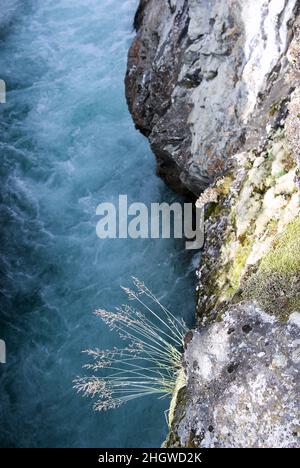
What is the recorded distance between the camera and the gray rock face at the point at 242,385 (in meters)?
3.09

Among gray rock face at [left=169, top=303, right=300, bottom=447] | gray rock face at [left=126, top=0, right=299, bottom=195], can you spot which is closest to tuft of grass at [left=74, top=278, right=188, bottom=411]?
gray rock face at [left=169, top=303, right=300, bottom=447]

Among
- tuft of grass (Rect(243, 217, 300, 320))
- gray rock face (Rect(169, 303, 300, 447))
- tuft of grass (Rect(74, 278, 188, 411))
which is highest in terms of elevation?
tuft of grass (Rect(243, 217, 300, 320))

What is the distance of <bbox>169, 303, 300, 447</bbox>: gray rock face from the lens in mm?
3090

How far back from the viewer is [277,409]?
122 inches

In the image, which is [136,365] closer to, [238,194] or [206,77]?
[238,194]

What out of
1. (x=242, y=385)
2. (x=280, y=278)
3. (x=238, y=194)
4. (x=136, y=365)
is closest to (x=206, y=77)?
(x=238, y=194)

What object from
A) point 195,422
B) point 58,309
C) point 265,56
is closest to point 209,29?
point 265,56

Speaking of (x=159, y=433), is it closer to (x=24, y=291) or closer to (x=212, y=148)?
(x=24, y=291)

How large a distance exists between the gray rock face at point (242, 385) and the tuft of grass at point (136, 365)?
0.45 meters

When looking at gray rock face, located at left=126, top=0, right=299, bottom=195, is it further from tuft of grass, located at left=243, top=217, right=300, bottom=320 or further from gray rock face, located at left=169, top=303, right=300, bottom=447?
gray rock face, located at left=169, top=303, right=300, bottom=447

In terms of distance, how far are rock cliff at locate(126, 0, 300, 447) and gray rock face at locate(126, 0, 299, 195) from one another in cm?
2

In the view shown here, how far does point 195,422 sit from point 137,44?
296 inches

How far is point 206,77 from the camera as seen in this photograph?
763 cm

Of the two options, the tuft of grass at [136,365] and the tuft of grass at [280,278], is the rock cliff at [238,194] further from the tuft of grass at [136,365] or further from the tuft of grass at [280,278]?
the tuft of grass at [136,365]
